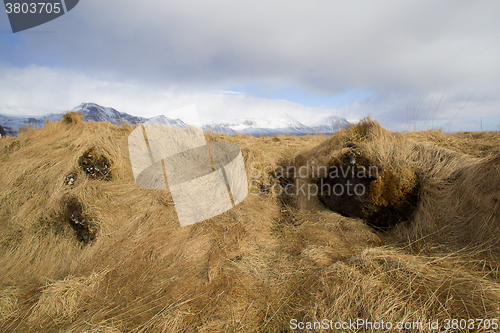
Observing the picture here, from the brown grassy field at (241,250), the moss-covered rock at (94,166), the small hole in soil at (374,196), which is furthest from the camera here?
the moss-covered rock at (94,166)

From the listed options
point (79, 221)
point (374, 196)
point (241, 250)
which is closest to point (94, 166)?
point (79, 221)

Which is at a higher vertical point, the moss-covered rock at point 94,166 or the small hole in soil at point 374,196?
the moss-covered rock at point 94,166

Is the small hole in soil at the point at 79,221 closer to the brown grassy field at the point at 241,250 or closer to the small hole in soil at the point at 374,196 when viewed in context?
the brown grassy field at the point at 241,250

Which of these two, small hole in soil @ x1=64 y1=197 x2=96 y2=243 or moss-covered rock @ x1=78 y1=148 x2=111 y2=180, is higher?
moss-covered rock @ x1=78 y1=148 x2=111 y2=180

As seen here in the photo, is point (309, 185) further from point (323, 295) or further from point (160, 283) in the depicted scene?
point (160, 283)

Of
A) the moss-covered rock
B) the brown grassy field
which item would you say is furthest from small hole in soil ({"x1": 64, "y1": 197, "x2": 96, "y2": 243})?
the moss-covered rock

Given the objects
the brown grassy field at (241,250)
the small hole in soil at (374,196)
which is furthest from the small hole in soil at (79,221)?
the small hole in soil at (374,196)

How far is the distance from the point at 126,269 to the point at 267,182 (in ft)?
10.5

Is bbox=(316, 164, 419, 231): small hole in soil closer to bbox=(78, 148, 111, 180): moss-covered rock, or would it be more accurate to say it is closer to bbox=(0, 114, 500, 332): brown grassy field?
bbox=(0, 114, 500, 332): brown grassy field

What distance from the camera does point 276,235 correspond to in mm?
3949

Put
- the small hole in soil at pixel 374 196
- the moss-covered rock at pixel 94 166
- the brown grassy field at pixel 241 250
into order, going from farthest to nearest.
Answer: the moss-covered rock at pixel 94 166, the small hole in soil at pixel 374 196, the brown grassy field at pixel 241 250

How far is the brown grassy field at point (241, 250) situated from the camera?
2266mm

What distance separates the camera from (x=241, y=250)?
344 centimetres

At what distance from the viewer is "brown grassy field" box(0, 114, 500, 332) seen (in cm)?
227
